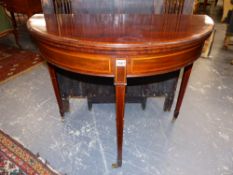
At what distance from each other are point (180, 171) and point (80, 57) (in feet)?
3.08

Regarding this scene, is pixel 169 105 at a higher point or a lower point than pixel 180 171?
higher

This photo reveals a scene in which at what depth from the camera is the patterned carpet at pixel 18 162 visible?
1.22 m

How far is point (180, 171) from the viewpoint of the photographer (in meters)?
1.23

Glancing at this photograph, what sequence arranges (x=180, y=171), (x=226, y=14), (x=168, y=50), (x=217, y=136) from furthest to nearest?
1. (x=226, y=14)
2. (x=217, y=136)
3. (x=180, y=171)
4. (x=168, y=50)

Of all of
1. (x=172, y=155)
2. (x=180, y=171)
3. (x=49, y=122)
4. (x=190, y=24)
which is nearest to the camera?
(x=190, y=24)

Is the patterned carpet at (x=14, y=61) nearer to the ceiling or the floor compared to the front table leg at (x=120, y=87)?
nearer to the floor

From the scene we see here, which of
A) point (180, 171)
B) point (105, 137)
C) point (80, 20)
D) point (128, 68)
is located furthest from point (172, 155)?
point (80, 20)

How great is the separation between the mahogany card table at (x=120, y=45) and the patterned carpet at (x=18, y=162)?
25.4 inches

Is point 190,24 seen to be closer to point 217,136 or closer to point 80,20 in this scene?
point 80,20

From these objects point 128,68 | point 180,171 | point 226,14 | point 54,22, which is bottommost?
point 180,171

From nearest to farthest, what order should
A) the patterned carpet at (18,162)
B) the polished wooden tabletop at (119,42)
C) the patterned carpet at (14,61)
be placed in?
the polished wooden tabletop at (119,42), the patterned carpet at (18,162), the patterned carpet at (14,61)

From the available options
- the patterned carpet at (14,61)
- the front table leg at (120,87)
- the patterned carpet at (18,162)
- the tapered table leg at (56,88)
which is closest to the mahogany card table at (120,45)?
the front table leg at (120,87)

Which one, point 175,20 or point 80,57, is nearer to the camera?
point 80,57

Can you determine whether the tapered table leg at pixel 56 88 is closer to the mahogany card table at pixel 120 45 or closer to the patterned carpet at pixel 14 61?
the mahogany card table at pixel 120 45
